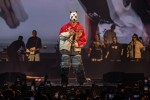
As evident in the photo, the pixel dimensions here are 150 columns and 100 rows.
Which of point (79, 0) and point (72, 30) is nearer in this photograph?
point (72, 30)

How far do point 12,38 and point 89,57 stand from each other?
9.65ft

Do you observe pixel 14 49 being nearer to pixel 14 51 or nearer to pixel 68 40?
pixel 14 51

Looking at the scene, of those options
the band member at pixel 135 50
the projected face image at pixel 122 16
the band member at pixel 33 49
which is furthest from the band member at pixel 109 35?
the band member at pixel 33 49

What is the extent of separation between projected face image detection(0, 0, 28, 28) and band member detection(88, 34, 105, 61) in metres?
2.73

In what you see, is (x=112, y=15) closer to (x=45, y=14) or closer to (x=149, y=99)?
(x=45, y=14)

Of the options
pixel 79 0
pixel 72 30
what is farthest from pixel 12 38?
pixel 72 30

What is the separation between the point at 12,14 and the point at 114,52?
4.07m

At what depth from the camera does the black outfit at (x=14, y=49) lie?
17.9 m

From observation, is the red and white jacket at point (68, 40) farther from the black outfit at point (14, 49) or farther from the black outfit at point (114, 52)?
the black outfit at point (114, 52)

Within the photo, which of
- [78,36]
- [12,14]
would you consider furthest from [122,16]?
[78,36]

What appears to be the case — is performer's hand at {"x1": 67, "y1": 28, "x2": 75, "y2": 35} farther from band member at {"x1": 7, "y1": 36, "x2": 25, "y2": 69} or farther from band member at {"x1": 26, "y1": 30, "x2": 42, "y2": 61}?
band member at {"x1": 7, "y1": 36, "x2": 25, "y2": 69}

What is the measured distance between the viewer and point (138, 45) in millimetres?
18156

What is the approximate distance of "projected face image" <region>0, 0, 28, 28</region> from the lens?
18.5 m

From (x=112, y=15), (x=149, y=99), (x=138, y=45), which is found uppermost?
(x=112, y=15)
